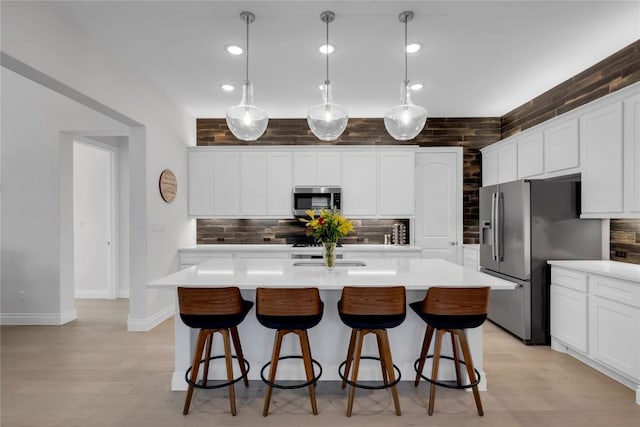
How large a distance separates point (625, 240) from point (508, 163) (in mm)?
1583

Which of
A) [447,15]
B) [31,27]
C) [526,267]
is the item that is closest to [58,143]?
[31,27]

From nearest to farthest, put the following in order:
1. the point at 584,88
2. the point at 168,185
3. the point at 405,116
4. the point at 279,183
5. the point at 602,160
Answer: the point at 405,116
the point at 602,160
the point at 584,88
the point at 168,185
the point at 279,183

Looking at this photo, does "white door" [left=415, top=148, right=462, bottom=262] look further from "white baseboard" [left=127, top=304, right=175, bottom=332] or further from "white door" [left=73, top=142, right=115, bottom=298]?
"white door" [left=73, top=142, right=115, bottom=298]

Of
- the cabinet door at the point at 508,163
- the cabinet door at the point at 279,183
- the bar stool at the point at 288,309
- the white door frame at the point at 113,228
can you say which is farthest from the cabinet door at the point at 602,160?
the white door frame at the point at 113,228

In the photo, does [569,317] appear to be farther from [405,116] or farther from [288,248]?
[288,248]

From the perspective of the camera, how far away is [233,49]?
10.2 ft

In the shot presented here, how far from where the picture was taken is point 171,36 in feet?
9.50

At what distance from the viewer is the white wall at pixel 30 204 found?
13.6 feet

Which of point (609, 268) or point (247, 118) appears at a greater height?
point (247, 118)

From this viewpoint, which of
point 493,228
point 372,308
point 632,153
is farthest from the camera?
point 493,228

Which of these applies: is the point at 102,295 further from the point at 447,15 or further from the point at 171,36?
the point at 447,15

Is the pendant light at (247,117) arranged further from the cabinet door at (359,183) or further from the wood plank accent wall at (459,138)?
the wood plank accent wall at (459,138)

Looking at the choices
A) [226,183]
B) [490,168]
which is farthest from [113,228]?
[490,168]

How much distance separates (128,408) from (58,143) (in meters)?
3.42
